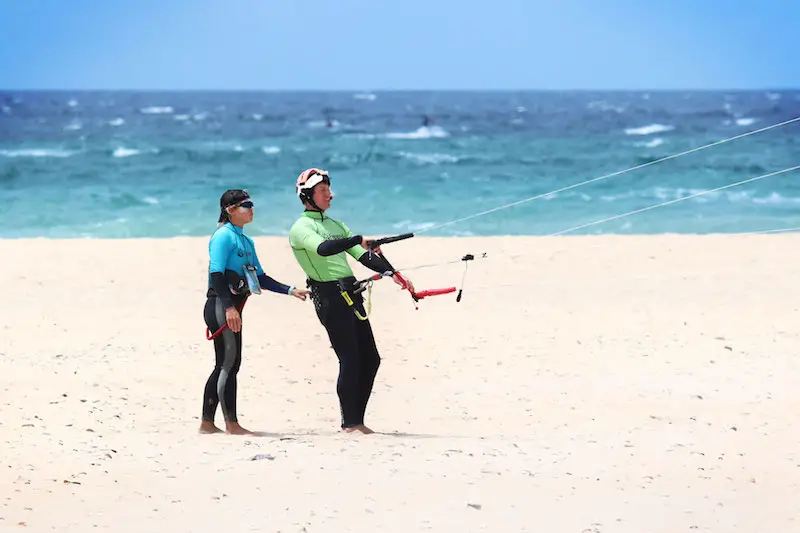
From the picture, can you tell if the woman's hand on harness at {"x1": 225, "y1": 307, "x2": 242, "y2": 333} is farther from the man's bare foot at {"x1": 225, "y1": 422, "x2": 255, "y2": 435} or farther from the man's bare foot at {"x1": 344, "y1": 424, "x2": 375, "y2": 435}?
the man's bare foot at {"x1": 344, "y1": 424, "x2": 375, "y2": 435}

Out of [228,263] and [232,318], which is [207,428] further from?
[228,263]

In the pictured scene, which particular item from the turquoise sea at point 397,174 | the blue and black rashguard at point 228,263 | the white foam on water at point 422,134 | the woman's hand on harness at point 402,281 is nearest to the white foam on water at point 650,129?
the turquoise sea at point 397,174

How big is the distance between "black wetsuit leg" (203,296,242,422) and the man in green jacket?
502 millimetres

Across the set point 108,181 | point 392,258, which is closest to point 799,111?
point 108,181

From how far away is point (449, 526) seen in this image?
568 cm

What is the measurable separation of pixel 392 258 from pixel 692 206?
11.1 metres

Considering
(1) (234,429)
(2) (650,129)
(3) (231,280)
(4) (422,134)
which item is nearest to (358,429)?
(1) (234,429)

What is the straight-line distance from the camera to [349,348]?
7.36 m

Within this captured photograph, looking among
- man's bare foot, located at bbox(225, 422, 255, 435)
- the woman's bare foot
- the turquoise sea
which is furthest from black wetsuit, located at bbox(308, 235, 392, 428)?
the turquoise sea

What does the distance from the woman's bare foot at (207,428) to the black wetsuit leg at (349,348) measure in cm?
73

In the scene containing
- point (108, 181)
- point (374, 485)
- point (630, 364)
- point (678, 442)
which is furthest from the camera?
point (108, 181)

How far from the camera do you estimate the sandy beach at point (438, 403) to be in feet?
19.7

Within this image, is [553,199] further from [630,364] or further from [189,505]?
[189,505]

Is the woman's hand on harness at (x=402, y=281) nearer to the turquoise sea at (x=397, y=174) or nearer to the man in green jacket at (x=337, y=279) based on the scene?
the man in green jacket at (x=337, y=279)
